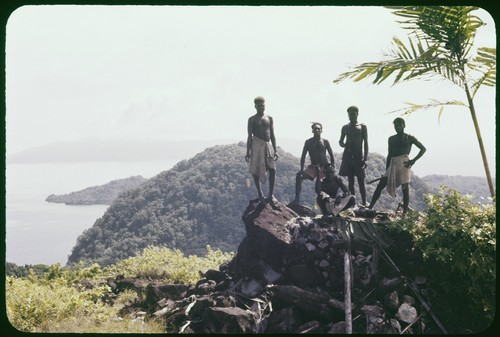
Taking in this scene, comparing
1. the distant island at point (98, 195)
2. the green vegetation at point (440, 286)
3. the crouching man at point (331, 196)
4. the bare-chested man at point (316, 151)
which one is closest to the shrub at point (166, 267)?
the green vegetation at point (440, 286)

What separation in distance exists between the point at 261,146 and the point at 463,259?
358 centimetres

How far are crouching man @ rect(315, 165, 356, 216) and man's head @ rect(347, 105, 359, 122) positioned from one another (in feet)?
3.09

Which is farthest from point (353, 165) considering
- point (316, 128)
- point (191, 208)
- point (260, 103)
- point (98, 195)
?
point (98, 195)

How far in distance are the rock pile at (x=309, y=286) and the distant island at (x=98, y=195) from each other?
976 inches

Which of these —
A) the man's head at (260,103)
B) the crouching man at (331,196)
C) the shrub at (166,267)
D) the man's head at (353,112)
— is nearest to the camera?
the crouching man at (331,196)

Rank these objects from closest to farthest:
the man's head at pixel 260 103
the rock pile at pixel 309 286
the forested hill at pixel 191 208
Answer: the rock pile at pixel 309 286 < the man's head at pixel 260 103 < the forested hill at pixel 191 208

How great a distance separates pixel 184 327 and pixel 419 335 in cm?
327

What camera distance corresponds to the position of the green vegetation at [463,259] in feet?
24.7

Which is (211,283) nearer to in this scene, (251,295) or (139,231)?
(251,295)

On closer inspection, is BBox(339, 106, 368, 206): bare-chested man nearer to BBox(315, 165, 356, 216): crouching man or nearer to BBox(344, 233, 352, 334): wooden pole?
BBox(315, 165, 356, 216): crouching man

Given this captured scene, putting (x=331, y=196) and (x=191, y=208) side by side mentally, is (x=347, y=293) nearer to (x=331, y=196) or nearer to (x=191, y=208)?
(x=331, y=196)

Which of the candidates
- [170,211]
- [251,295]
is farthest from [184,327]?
[170,211]

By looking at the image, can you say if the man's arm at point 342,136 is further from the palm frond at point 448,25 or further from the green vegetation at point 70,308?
the green vegetation at point 70,308

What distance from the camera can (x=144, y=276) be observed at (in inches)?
466
